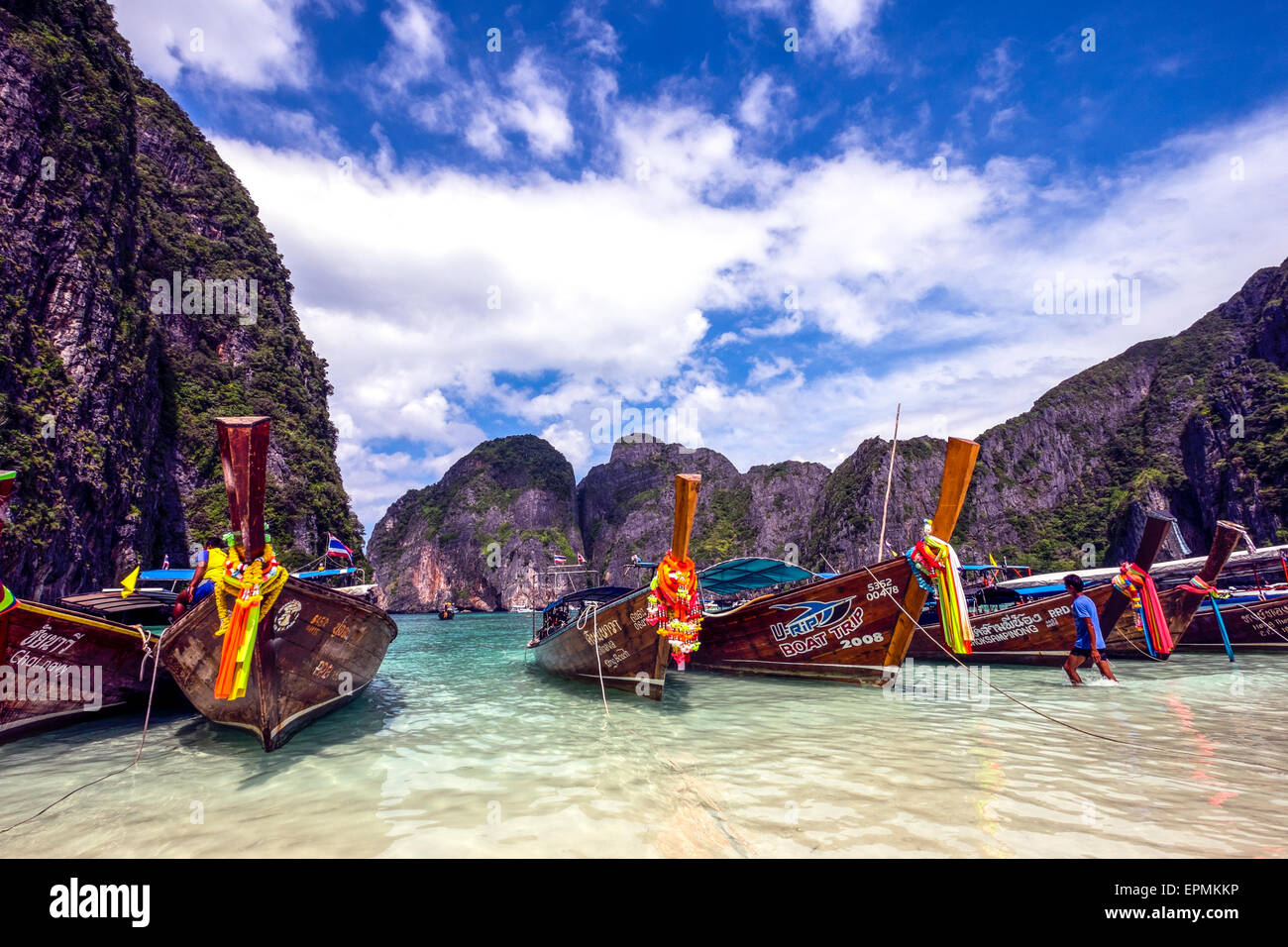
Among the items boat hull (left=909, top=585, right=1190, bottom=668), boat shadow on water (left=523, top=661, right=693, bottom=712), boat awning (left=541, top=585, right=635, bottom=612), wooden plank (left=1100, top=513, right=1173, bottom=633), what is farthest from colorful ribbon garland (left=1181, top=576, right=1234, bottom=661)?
boat awning (left=541, top=585, right=635, bottom=612)

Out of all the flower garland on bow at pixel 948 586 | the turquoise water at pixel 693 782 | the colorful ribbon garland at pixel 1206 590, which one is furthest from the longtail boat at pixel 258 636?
the colorful ribbon garland at pixel 1206 590

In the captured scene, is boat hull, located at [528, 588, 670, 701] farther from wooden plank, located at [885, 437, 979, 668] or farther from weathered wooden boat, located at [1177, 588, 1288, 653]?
weathered wooden boat, located at [1177, 588, 1288, 653]

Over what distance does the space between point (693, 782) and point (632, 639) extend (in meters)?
4.43

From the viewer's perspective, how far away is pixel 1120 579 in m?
10.7

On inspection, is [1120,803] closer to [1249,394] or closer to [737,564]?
[737,564]

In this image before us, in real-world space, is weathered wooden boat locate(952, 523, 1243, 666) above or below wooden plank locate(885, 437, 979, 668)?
below

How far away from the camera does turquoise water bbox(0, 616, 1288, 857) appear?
3701mm

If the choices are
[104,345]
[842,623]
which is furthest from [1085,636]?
[104,345]

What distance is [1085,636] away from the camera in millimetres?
9742

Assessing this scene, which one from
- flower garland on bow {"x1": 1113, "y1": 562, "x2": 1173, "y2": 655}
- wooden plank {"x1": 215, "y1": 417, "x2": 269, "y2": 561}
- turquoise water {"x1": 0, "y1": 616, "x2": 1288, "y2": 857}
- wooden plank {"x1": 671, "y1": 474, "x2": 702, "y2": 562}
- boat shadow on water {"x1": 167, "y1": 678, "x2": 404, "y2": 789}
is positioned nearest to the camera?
turquoise water {"x1": 0, "y1": 616, "x2": 1288, "y2": 857}

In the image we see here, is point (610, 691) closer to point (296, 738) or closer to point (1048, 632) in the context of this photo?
point (296, 738)

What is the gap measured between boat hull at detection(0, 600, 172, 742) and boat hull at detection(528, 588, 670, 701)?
273 inches

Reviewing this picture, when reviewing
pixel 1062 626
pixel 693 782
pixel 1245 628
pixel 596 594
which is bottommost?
pixel 1245 628
